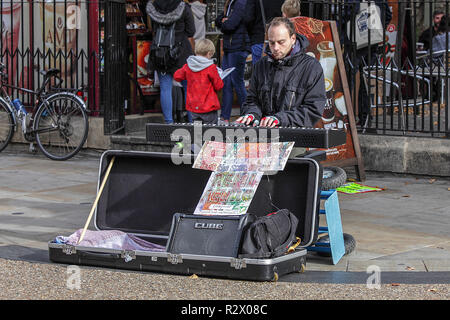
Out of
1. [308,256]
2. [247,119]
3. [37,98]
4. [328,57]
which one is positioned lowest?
A: [308,256]

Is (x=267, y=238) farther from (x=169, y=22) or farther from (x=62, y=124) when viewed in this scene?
(x=62, y=124)

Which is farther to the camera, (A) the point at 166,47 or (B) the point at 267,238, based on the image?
(A) the point at 166,47

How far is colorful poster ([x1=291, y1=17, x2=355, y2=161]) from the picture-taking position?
9.27m

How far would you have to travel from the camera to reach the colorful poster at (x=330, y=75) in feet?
30.4

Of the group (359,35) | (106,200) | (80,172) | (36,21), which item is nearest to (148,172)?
(106,200)

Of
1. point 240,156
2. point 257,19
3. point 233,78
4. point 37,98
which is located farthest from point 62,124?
point 240,156

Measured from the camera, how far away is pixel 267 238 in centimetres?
558

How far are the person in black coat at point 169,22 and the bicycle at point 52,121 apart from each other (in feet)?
3.38

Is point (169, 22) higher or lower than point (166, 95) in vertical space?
higher

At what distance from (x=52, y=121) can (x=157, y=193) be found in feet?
17.6

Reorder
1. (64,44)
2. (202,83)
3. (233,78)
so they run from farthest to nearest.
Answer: (64,44), (233,78), (202,83)

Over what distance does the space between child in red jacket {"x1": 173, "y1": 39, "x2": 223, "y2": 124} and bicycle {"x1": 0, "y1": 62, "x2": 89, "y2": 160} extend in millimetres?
1730

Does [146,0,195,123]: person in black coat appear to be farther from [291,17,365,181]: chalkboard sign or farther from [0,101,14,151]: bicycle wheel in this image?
[291,17,365,181]: chalkboard sign

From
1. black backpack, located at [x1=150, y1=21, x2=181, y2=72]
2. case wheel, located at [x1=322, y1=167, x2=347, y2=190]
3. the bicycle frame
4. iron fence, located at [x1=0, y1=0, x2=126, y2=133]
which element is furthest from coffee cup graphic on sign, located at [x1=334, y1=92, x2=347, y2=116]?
the bicycle frame
